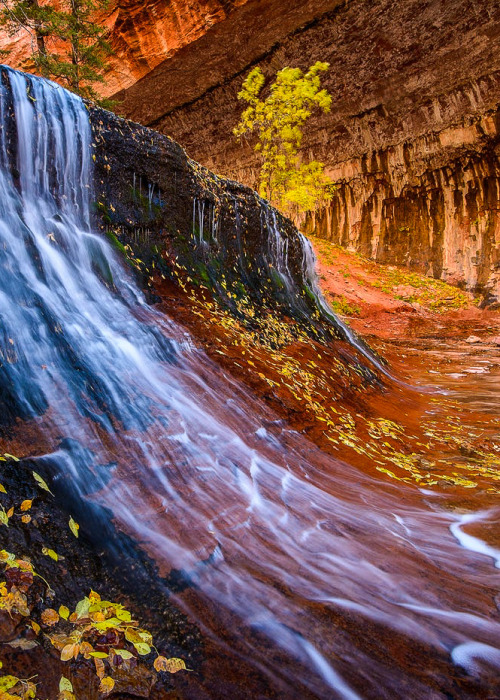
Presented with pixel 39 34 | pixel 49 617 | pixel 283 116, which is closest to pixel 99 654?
pixel 49 617

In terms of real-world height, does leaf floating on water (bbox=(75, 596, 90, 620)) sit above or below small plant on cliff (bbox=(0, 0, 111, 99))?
below

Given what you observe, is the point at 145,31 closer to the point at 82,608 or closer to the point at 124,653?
the point at 82,608

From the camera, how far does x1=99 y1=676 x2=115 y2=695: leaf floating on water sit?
145 centimetres

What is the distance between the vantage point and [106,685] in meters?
1.46

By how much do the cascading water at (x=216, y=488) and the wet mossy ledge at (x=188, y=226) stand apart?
429 millimetres

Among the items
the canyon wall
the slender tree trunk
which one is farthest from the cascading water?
the canyon wall

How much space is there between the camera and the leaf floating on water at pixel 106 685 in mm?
1446

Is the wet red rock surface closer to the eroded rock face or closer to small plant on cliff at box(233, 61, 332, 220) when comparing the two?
small plant on cliff at box(233, 61, 332, 220)

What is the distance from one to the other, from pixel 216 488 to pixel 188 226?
421 cm

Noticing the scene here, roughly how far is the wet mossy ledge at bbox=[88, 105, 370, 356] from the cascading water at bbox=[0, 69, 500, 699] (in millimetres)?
429

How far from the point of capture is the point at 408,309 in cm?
1538

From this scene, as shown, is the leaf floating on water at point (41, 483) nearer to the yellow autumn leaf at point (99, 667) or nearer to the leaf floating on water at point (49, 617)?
the leaf floating on water at point (49, 617)

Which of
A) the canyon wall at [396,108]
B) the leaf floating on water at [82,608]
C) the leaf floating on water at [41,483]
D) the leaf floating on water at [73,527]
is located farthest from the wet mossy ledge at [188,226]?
the canyon wall at [396,108]

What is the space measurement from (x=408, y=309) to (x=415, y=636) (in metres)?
14.7
